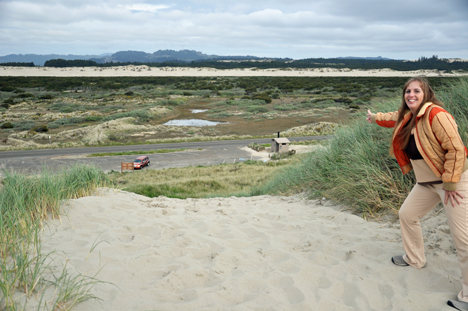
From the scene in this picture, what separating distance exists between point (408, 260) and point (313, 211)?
242 cm

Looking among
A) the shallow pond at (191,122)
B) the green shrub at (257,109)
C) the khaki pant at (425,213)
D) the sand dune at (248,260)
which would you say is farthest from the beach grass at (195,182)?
the green shrub at (257,109)

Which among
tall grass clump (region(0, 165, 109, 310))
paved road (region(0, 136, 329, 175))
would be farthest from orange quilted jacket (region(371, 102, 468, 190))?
paved road (region(0, 136, 329, 175))

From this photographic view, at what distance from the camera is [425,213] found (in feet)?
11.4

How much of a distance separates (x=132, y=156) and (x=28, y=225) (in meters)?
29.9

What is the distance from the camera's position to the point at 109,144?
1566 inches

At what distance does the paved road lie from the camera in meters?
29.0

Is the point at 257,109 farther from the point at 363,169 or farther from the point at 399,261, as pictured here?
the point at 399,261

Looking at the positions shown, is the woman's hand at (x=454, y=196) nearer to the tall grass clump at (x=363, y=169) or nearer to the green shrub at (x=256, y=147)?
the tall grass clump at (x=363, y=169)

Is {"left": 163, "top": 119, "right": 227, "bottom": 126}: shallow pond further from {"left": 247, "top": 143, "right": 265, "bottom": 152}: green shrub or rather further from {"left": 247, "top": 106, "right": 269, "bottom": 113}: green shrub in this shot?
{"left": 247, "top": 143, "right": 265, "bottom": 152}: green shrub

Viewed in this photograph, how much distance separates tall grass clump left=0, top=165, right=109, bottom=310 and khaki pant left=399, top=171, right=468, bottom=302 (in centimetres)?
348

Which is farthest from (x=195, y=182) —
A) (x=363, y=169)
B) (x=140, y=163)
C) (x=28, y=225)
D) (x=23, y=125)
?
(x=23, y=125)

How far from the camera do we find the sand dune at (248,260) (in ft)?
10.4

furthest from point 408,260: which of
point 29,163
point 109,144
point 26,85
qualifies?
point 26,85

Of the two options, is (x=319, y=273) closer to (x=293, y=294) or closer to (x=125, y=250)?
(x=293, y=294)
